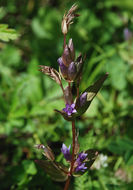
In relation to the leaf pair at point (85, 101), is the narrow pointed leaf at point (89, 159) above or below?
below

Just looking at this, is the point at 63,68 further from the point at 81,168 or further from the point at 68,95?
the point at 81,168

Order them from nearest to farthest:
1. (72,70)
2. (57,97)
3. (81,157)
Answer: (72,70), (81,157), (57,97)

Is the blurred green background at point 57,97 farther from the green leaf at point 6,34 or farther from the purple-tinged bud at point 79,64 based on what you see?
the purple-tinged bud at point 79,64

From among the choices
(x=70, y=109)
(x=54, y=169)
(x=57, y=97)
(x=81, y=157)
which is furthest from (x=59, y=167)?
(x=57, y=97)

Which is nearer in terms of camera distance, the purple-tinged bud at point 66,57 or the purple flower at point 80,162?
the purple-tinged bud at point 66,57

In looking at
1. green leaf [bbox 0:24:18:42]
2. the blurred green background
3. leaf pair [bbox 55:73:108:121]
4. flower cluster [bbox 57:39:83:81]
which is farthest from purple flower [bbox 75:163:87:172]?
green leaf [bbox 0:24:18:42]

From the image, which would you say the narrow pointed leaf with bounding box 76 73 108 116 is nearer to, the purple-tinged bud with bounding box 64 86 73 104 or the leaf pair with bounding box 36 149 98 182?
the purple-tinged bud with bounding box 64 86 73 104

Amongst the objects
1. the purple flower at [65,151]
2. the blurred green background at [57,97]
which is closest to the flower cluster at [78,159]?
the purple flower at [65,151]
